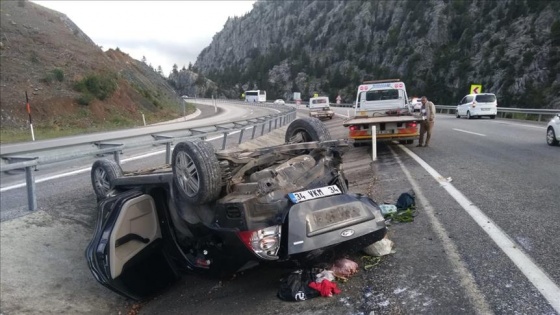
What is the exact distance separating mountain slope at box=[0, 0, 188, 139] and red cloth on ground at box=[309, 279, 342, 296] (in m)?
25.8

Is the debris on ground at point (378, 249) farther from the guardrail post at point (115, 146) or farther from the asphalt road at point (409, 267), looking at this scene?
the guardrail post at point (115, 146)

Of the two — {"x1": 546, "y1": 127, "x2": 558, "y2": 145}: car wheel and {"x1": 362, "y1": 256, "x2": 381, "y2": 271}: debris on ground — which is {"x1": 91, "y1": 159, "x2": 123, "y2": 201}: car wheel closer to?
{"x1": 362, "y1": 256, "x2": 381, "y2": 271}: debris on ground

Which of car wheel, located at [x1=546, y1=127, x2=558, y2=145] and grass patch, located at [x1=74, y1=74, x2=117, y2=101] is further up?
grass patch, located at [x1=74, y1=74, x2=117, y2=101]

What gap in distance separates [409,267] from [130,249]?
8.97 feet

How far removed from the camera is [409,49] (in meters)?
97.1

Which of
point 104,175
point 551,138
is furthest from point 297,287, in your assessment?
point 551,138

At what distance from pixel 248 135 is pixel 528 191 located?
12.5 m

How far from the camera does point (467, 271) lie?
3945 millimetres

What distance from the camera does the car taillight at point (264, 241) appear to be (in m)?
3.73

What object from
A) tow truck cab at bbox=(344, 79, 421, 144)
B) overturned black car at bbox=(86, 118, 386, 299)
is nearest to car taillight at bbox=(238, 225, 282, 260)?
overturned black car at bbox=(86, 118, 386, 299)

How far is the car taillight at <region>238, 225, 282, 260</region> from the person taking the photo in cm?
373

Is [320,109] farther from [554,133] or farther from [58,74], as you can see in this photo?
[554,133]

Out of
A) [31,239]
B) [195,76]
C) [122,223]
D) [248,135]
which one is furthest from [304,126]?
[195,76]

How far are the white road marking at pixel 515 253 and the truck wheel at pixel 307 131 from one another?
6.71 ft
